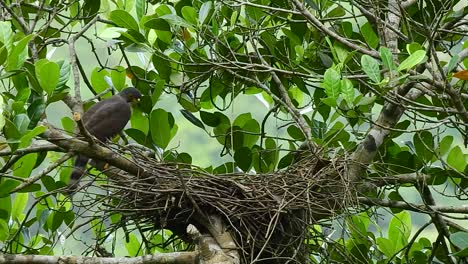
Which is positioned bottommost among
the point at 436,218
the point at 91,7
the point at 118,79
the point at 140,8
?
the point at 436,218

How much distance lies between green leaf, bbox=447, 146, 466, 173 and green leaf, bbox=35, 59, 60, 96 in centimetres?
198

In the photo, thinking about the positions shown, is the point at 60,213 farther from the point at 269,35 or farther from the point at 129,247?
the point at 269,35

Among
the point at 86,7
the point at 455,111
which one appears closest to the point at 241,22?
the point at 86,7

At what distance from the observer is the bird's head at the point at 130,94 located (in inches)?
176

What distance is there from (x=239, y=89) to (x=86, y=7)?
36.8 inches

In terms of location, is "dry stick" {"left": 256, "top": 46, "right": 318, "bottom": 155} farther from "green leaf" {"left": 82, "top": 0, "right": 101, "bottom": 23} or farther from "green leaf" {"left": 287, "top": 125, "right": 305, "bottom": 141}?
"green leaf" {"left": 82, "top": 0, "right": 101, "bottom": 23}

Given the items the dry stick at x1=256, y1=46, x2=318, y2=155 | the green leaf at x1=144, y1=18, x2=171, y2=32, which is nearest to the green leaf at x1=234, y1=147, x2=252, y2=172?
the dry stick at x1=256, y1=46, x2=318, y2=155

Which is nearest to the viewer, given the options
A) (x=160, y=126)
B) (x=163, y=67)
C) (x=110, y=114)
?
(x=160, y=126)

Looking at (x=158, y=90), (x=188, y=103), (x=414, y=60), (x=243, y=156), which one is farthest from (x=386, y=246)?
(x=414, y=60)

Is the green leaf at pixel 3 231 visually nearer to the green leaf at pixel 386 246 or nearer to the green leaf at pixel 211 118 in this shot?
the green leaf at pixel 211 118

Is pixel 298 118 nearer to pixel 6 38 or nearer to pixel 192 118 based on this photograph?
pixel 192 118

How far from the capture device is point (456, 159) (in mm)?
4188

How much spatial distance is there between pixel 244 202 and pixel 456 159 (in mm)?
1250

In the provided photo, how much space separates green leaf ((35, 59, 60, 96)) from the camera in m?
3.25
